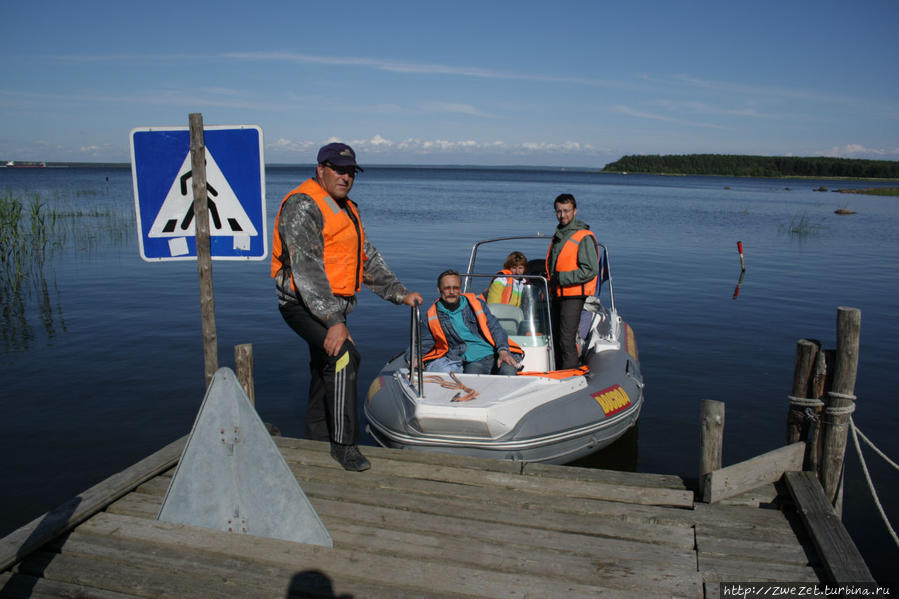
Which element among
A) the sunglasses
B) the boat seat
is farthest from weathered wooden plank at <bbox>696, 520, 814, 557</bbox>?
the boat seat

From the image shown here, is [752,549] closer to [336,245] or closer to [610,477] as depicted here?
[610,477]

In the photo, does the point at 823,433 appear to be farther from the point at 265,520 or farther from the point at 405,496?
the point at 265,520

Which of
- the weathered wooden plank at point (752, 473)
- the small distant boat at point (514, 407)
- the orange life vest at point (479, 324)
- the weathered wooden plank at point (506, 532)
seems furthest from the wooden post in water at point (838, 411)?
the orange life vest at point (479, 324)

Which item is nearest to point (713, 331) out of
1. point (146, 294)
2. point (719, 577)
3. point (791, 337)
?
point (791, 337)

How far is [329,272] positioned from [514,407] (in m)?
1.98

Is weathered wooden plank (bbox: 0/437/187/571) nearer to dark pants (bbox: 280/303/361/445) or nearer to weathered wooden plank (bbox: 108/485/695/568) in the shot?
weathered wooden plank (bbox: 108/485/695/568)

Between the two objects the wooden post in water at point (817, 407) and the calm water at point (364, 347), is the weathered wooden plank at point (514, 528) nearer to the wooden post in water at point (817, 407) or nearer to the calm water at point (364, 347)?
the wooden post in water at point (817, 407)

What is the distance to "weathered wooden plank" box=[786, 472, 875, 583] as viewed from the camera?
110 inches

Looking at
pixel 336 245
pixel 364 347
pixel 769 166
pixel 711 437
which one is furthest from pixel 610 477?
pixel 769 166

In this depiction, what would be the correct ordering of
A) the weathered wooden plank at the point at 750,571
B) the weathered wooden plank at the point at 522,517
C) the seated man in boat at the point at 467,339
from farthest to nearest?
1. the seated man in boat at the point at 467,339
2. the weathered wooden plank at the point at 522,517
3. the weathered wooden plank at the point at 750,571

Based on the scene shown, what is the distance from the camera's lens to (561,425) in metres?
5.19

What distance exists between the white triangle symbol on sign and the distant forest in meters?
121

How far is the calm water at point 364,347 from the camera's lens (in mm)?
6566

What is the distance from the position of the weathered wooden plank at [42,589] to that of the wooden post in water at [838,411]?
12.9 ft
